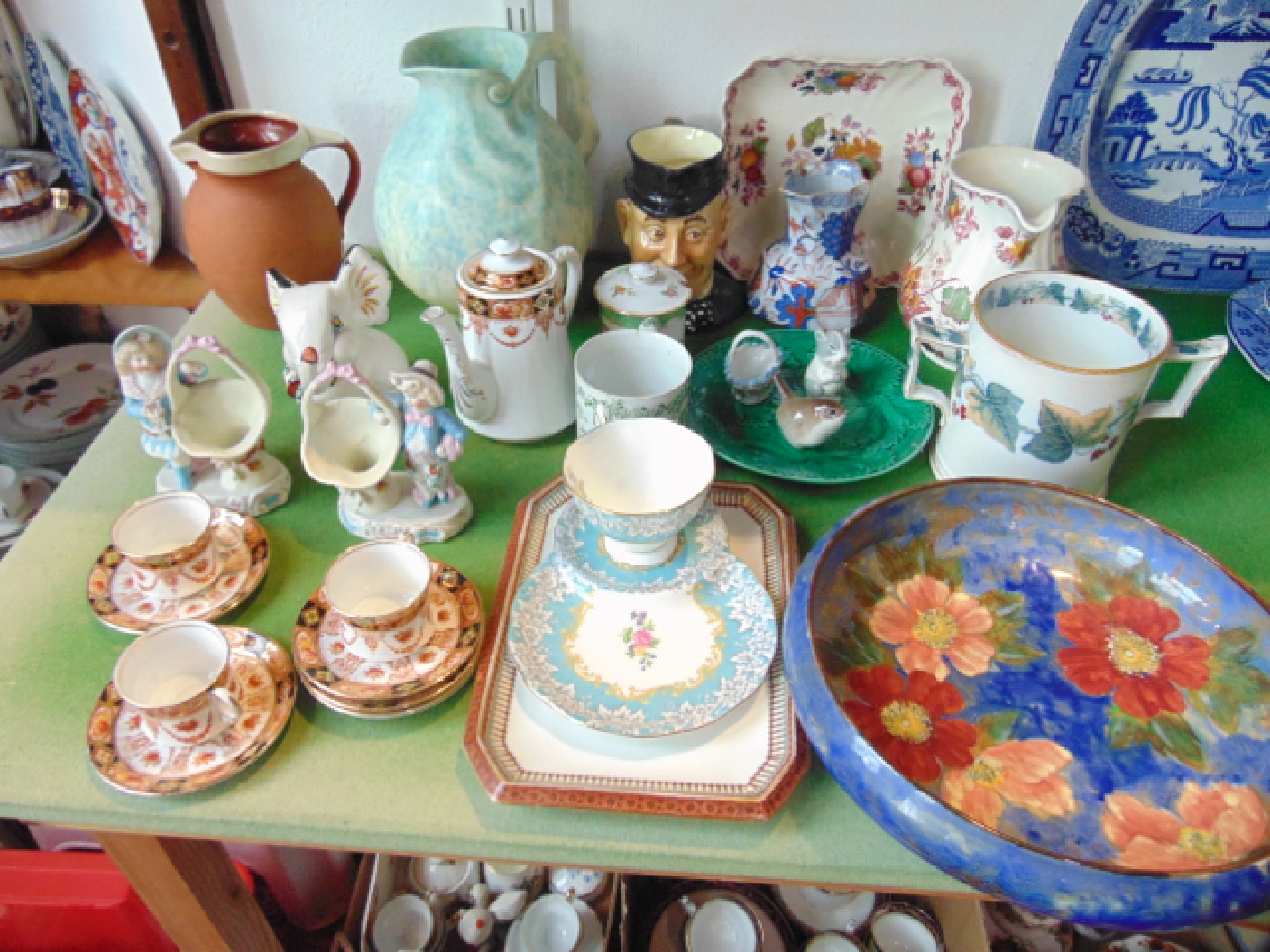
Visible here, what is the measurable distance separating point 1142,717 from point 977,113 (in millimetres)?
662

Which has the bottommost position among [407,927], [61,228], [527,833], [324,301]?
[407,927]

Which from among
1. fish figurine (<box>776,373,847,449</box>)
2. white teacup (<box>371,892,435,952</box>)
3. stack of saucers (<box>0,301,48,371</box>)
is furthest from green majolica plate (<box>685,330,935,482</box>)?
stack of saucers (<box>0,301,48,371</box>)

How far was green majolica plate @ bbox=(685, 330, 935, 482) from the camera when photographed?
2.61 ft

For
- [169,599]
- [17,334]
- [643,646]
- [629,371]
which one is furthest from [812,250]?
[17,334]

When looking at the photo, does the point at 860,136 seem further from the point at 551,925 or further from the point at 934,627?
the point at 551,925

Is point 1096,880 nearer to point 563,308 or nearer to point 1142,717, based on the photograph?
point 1142,717

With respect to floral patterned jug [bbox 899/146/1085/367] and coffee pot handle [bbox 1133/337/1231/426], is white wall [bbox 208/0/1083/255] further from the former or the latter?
coffee pot handle [bbox 1133/337/1231/426]

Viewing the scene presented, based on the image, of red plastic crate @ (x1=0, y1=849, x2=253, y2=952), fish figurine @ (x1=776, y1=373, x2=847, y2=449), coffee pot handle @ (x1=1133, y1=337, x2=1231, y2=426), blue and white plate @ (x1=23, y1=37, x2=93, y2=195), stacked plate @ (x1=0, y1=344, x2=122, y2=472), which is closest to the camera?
coffee pot handle @ (x1=1133, y1=337, x2=1231, y2=426)

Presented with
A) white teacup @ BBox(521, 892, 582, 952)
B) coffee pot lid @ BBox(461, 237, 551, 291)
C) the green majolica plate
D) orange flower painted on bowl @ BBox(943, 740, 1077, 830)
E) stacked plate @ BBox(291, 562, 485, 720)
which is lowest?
white teacup @ BBox(521, 892, 582, 952)

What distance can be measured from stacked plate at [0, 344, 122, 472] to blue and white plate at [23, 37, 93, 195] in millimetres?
367

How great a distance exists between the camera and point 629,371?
2.64ft

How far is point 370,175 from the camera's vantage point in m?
1.06

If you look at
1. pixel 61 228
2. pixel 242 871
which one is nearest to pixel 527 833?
pixel 242 871

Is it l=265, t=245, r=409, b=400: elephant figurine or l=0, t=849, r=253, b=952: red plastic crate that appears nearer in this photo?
l=265, t=245, r=409, b=400: elephant figurine
